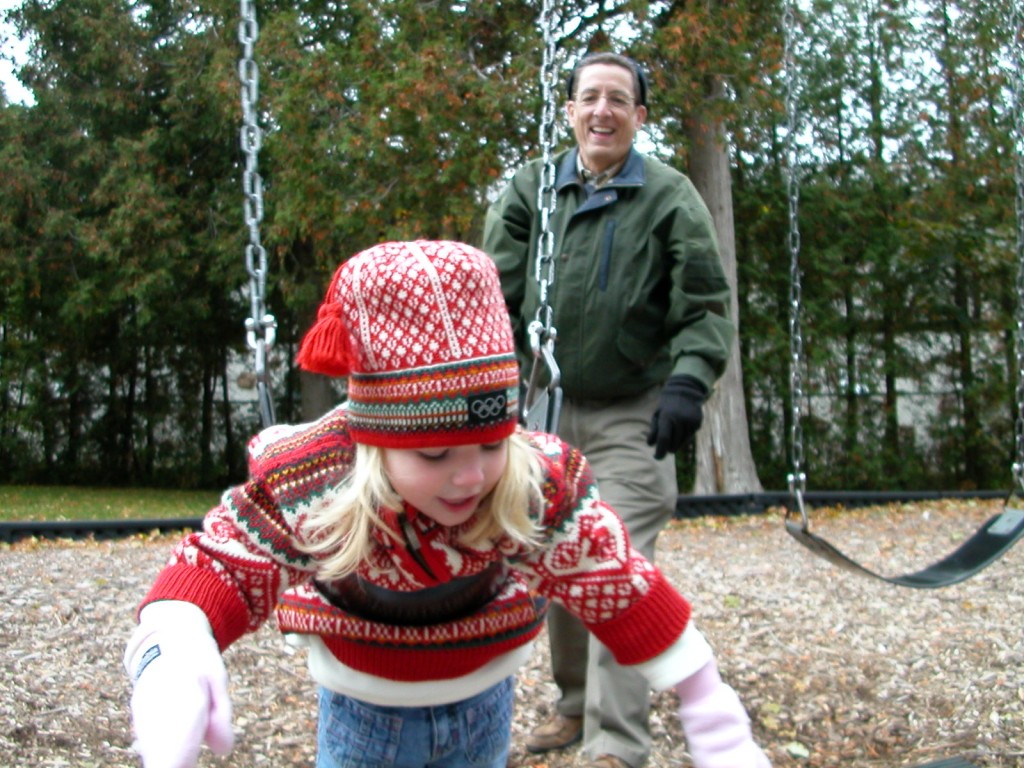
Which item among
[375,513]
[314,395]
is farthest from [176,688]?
[314,395]

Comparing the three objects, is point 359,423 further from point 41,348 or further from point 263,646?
point 41,348

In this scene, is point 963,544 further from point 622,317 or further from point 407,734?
point 407,734

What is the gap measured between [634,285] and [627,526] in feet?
2.02

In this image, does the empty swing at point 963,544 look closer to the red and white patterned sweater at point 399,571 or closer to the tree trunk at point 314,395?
the red and white patterned sweater at point 399,571

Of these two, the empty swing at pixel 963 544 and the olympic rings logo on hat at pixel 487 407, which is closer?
the olympic rings logo on hat at pixel 487 407

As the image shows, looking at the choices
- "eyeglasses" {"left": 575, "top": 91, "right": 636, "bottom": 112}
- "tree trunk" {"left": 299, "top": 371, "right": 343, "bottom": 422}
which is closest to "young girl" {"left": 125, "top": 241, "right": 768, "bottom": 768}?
"eyeglasses" {"left": 575, "top": 91, "right": 636, "bottom": 112}

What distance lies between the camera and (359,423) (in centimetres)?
163

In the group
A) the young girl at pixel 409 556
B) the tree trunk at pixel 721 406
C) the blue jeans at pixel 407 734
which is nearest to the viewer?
the young girl at pixel 409 556

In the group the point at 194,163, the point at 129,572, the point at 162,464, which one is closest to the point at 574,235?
the point at 129,572

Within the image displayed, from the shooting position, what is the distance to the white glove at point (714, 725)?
5.24 ft

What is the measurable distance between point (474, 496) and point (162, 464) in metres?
14.2

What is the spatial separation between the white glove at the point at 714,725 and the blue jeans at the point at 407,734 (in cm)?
43

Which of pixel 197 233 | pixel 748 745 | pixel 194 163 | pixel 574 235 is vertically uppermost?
pixel 194 163

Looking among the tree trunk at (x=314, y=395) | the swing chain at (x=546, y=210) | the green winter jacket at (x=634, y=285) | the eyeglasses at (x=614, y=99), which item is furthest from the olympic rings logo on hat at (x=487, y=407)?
the tree trunk at (x=314, y=395)
